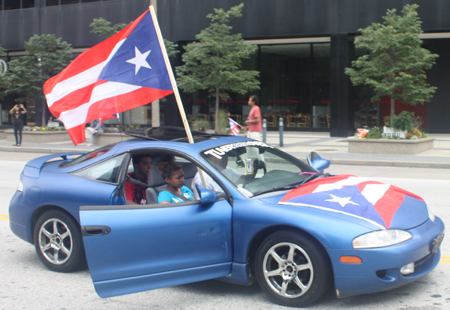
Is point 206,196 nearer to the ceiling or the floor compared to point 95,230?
nearer to the ceiling

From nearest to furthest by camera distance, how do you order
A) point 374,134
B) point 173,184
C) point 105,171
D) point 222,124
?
point 173,184
point 105,171
point 374,134
point 222,124

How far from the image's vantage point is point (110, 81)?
239 inches

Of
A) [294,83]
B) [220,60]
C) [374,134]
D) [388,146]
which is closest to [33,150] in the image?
[220,60]

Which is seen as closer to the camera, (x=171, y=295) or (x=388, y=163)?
(x=171, y=295)

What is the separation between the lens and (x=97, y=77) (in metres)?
6.08

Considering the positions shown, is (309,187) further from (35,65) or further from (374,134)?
(35,65)

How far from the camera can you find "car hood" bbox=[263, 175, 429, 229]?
415 cm

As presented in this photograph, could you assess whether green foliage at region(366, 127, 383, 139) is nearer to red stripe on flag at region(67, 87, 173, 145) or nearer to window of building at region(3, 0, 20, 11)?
red stripe on flag at region(67, 87, 173, 145)

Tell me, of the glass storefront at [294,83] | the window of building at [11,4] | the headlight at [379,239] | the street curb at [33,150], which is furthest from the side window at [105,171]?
the window of building at [11,4]

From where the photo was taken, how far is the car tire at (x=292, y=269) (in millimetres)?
3988

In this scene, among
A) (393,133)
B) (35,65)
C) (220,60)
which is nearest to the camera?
(393,133)

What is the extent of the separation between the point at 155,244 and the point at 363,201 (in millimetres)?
1826

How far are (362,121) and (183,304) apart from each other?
81.4 feet

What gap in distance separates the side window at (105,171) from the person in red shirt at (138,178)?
0.98 feet
